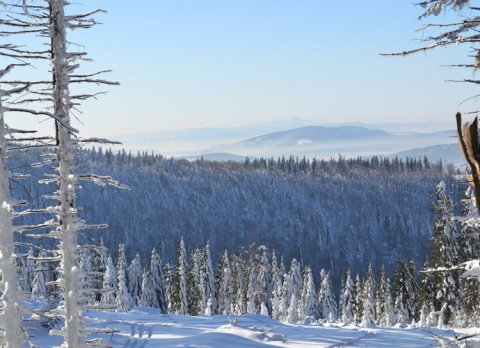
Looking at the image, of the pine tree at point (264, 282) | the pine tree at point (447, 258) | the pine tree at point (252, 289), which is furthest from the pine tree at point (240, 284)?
the pine tree at point (447, 258)

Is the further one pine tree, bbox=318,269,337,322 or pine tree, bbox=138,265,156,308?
pine tree, bbox=318,269,337,322

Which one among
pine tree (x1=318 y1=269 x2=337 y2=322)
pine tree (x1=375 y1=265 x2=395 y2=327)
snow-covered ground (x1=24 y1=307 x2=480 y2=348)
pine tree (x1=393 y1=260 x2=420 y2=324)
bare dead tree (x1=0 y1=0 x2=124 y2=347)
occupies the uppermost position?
bare dead tree (x1=0 y1=0 x2=124 y2=347)

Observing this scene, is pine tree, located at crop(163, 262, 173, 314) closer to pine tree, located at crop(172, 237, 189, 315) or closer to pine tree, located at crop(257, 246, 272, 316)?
pine tree, located at crop(172, 237, 189, 315)

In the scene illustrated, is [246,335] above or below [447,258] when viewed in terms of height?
below

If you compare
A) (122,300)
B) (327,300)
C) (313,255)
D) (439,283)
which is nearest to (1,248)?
(439,283)

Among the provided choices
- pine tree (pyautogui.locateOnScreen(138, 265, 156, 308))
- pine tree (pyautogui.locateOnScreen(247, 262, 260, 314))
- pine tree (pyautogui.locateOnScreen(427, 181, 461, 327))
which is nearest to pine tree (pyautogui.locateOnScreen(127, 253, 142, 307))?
pine tree (pyautogui.locateOnScreen(138, 265, 156, 308))

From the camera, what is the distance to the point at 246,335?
16.2 m

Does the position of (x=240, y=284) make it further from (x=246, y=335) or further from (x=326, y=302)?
(x=246, y=335)

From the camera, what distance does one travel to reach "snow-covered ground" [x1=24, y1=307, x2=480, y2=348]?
1560 centimetres

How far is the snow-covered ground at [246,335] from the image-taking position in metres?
15.6

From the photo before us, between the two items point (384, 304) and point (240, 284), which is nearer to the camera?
point (384, 304)

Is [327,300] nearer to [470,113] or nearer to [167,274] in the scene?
[167,274]

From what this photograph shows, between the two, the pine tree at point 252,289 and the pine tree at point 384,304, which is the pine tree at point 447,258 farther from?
the pine tree at point 252,289

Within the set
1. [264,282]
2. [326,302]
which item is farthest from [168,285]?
[326,302]
